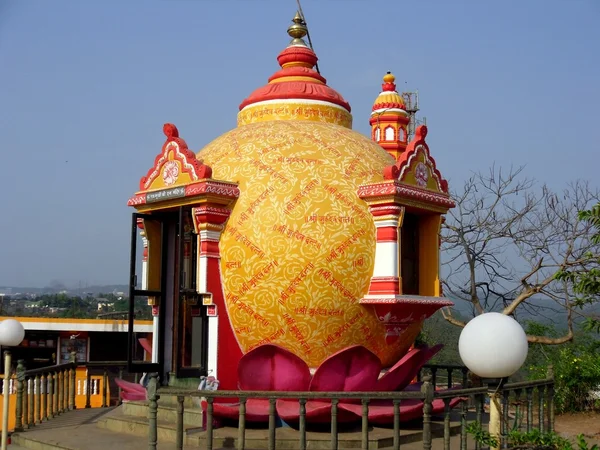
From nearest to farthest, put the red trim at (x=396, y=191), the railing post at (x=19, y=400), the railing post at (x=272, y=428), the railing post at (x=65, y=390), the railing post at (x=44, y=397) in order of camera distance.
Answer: the railing post at (x=272, y=428) < the red trim at (x=396, y=191) < the railing post at (x=19, y=400) < the railing post at (x=44, y=397) < the railing post at (x=65, y=390)

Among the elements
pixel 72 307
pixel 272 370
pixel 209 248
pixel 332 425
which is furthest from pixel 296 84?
pixel 72 307

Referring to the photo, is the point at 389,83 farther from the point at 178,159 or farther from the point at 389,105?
the point at 178,159

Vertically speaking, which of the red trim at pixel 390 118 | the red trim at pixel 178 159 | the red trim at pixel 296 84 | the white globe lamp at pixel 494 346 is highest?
the red trim at pixel 390 118

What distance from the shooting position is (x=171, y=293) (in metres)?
10.2

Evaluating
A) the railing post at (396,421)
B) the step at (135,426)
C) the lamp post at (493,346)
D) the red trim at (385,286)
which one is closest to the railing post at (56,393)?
the step at (135,426)

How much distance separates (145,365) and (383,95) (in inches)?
512

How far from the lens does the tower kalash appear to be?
8.62 metres

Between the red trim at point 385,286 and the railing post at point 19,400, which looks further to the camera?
the railing post at point 19,400

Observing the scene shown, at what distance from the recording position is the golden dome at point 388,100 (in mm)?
20078

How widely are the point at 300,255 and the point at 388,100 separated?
12.6 meters

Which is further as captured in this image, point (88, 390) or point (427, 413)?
point (88, 390)

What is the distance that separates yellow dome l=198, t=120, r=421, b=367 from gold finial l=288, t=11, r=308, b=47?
2.73 meters

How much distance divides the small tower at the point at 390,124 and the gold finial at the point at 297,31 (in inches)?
331

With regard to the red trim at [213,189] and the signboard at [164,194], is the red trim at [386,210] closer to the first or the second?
the red trim at [213,189]
